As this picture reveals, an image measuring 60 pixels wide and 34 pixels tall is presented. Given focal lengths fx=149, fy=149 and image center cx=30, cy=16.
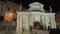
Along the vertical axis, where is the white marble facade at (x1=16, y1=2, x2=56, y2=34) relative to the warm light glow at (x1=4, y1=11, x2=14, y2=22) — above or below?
below

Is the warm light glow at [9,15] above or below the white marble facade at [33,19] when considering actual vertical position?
above

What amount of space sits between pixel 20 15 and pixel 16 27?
136 inches

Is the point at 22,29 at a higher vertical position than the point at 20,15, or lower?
lower

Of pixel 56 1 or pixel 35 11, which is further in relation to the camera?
pixel 56 1

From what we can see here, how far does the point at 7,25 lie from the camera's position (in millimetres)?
42812

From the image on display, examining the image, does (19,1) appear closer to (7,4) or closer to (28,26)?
(7,4)

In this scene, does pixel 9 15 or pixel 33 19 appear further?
pixel 9 15

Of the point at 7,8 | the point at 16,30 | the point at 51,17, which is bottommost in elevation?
the point at 16,30

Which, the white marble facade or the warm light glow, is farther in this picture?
the warm light glow

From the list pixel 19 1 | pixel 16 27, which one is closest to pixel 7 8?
pixel 19 1

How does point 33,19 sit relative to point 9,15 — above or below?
below

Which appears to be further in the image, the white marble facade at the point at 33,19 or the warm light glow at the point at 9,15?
the warm light glow at the point at 9,15

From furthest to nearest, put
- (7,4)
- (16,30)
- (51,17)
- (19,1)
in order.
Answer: (7,4)
(19,1)
(51,17)
(16,30)

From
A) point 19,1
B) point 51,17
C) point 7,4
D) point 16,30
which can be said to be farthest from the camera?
point 7,4
